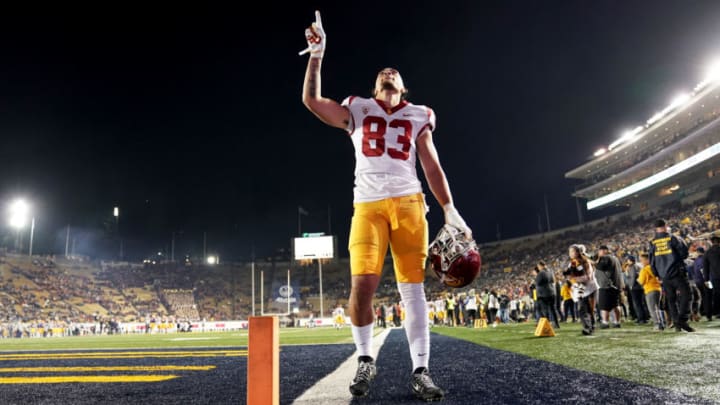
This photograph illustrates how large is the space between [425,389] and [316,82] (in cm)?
206

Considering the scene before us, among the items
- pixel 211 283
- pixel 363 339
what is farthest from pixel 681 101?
pixel 211 283

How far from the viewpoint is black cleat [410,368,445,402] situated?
259 centimetres

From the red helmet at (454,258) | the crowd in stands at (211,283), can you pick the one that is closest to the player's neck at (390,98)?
the red helmet at (454,258)

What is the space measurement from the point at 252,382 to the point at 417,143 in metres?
2.03

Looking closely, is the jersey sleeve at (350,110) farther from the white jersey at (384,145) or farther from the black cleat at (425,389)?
the black cleat at (425,389)

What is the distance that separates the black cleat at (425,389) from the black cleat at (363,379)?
28 cm

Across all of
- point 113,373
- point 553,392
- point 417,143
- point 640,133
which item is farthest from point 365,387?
point 640,133

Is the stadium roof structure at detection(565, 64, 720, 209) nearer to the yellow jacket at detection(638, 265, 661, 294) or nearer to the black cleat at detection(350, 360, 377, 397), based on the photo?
the yellow jacket at detection(638, 265, 661, 294)

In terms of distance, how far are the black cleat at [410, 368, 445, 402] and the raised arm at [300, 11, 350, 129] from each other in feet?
5.68

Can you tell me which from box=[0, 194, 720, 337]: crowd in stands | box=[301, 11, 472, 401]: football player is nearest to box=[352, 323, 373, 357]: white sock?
box=[301, 11, 472, 401]: football player

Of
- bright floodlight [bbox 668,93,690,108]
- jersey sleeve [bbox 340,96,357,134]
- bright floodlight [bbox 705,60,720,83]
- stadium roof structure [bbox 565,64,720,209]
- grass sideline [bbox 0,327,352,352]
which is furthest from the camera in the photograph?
bright floodlight [bbox 668,93,690,108]

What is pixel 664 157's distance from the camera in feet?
128

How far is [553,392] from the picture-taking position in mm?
2615

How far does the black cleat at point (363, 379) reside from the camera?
2.78 metres
